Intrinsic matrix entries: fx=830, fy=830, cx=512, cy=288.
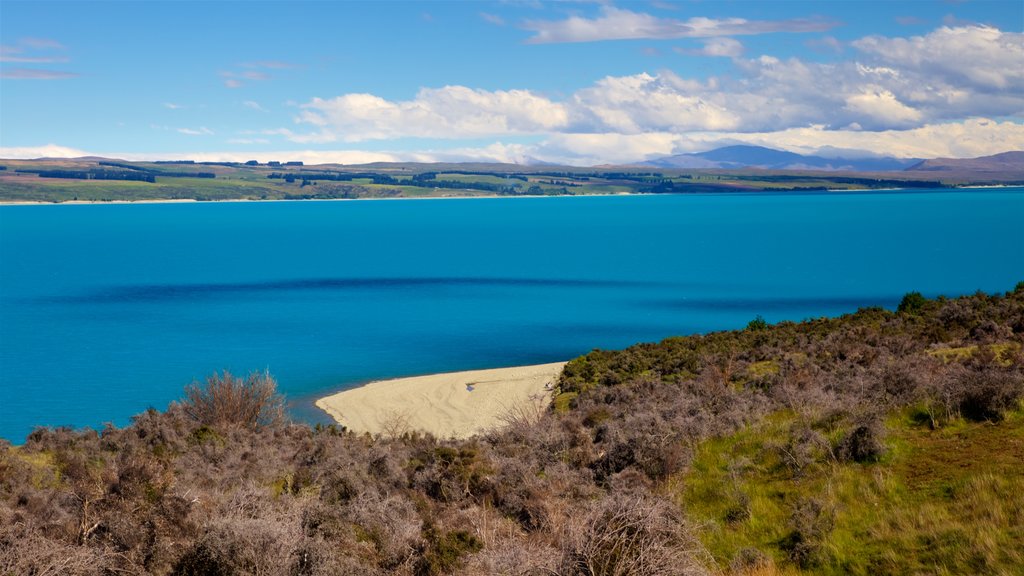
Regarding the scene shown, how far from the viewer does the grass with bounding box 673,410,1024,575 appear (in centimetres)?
905

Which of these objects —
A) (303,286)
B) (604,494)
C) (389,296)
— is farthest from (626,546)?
(303,286)

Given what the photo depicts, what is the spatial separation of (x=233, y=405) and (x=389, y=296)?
178 ft

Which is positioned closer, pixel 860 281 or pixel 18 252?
pixel 860 281

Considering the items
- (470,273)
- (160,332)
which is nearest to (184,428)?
(160,332)

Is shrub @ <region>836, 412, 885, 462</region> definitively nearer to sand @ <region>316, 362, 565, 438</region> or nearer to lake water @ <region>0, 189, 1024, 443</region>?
sand @ <region>316, 362, 565, 438</region>

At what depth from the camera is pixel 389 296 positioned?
270ft

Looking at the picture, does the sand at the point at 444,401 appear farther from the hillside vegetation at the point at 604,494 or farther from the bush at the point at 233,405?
the hillside vegetation at the point at 604,494

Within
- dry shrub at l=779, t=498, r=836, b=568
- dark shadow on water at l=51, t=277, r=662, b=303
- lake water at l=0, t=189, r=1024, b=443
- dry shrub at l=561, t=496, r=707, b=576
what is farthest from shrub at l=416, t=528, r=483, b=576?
dark shadow on water at l=51, t=277, r=662, b=303

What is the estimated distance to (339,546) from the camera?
1023cm

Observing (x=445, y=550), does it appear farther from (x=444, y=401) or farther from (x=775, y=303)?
(x=775, y=303)

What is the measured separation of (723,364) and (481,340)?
27.7 meters

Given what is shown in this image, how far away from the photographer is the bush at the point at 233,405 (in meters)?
28.0

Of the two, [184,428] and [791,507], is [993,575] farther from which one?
[184,428]

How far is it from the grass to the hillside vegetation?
3cm
